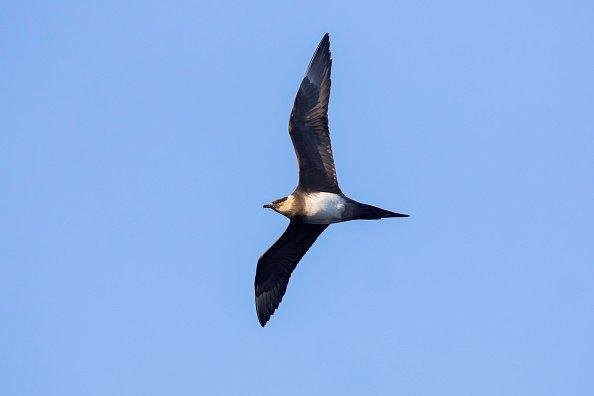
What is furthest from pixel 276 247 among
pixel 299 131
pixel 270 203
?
pixel 299 131

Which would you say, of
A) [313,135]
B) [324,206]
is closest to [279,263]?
[324,206]

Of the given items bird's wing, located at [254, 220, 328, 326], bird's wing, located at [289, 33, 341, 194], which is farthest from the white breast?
bird's wing, located at [254, 220, 328, 326]

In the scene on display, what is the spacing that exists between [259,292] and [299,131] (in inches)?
116

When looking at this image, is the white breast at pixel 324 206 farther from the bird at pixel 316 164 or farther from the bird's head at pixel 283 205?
the bird's head at pixel 283 205

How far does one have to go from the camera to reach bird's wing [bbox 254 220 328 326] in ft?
63.8

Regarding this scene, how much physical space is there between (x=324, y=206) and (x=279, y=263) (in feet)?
5.25

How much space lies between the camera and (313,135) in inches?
734

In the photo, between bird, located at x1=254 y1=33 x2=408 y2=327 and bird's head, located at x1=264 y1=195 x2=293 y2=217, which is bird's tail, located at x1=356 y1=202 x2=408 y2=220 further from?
bird's head, located at x1=264 y1=195 x2=293 y2=217

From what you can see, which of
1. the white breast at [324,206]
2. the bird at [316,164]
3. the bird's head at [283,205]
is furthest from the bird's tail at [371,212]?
the bird's head at [283,205]

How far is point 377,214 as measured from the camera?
732 inches

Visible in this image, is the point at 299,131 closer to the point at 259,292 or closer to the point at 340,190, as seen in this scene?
the point at 340,190

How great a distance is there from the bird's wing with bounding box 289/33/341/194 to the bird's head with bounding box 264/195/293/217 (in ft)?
0.96

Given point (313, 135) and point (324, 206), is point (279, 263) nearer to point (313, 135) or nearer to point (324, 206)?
point (324, 206)

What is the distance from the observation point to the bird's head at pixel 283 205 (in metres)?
18.9
